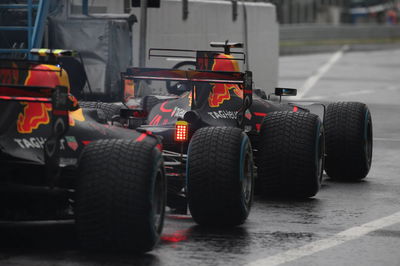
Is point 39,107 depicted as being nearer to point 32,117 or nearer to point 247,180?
point 32,117

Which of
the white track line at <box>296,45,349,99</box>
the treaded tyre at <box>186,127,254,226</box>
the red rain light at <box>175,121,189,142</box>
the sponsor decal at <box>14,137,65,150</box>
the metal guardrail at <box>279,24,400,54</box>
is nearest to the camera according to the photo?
the sponsor decal at <box>14,137,65,150</box>

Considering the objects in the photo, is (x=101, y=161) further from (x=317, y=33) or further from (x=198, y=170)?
(x=317, y=33)

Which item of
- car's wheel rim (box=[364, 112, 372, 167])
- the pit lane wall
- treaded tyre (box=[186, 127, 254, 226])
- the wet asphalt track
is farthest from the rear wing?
the pit lane wall

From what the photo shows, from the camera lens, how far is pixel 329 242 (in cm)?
955

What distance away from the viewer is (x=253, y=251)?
910cm

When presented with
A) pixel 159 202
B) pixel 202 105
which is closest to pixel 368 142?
pixel 202 105

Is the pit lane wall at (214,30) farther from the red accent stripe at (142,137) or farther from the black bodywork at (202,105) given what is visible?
the red accent stripe at (142,137)

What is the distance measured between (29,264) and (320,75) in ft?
104

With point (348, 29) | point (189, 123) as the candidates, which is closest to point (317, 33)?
point (348, 29)

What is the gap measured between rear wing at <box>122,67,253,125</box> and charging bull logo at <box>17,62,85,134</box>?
7.26 feet

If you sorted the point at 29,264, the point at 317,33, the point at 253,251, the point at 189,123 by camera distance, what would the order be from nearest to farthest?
the point at 29,264 → the point at 253,251 → the point at 189,123 → the point at 317,33

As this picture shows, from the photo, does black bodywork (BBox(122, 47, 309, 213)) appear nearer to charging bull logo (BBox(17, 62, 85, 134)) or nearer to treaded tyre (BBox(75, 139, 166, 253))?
charging bull logo (BBox(17, 62, 85, 134))

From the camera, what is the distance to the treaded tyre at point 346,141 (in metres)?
13.7

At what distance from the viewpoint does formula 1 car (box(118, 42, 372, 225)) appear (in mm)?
9945
